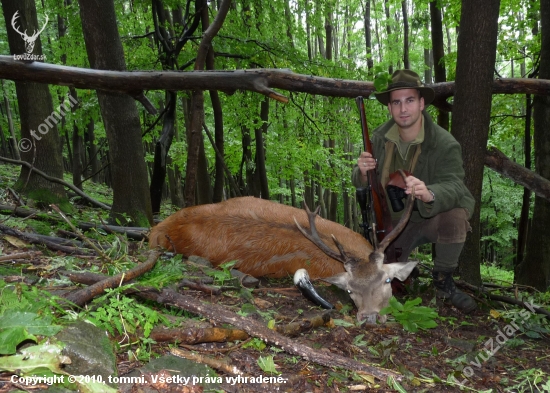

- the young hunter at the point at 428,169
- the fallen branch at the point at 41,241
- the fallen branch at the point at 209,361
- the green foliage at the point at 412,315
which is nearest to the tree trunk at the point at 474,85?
the young hunter at the point at 428,169

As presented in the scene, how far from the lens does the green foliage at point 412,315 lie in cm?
351

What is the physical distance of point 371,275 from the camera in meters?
4.09

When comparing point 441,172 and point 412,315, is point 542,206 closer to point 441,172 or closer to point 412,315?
point 441,172

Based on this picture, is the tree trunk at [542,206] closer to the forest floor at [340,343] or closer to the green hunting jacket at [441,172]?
the forest floor at [340,343]

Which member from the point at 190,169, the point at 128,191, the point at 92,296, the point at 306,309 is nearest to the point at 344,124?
the point at 190,169

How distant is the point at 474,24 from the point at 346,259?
8.94 feet

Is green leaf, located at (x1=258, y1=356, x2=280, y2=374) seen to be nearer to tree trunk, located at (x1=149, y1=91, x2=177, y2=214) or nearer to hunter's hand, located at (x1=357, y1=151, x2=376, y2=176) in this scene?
hunter's hand, located at (x1=357, y1=151, x2=376, y2=176)

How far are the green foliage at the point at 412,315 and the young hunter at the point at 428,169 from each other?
0.75 m

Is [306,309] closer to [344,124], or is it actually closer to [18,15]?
[18,15]

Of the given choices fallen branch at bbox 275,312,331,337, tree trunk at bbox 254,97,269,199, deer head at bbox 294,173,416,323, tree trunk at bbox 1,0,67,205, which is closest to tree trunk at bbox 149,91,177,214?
tree trunk at bbox 1,0,67,205

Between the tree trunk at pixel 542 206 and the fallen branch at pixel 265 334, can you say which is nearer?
the fallen branch at pixel 265 334

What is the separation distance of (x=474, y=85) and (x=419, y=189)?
1.47 metres

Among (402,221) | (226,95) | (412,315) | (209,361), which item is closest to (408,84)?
(402,221)

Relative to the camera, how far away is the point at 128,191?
613 cm
